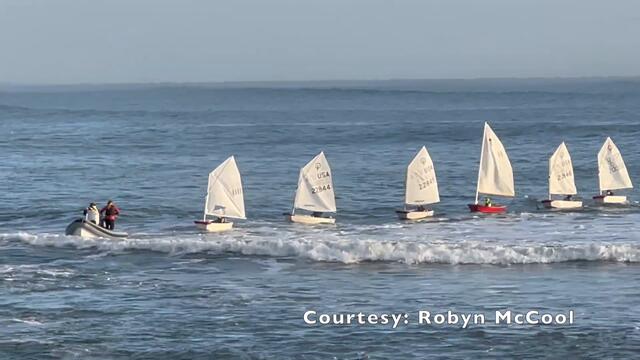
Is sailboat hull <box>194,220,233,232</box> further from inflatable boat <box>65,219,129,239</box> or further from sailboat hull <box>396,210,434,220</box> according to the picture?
sailboat hull <box>396,210,434,220</box>

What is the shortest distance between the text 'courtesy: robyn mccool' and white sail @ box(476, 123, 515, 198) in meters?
31.4

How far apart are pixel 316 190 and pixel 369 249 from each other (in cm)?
1291

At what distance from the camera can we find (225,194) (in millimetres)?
66062

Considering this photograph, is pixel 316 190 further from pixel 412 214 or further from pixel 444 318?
pixel 444 318

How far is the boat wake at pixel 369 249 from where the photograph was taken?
5528cm

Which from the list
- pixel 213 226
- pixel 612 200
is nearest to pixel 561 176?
pixel 612 200

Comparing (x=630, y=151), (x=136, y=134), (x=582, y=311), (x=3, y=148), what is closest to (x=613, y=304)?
(x=582, y=311)

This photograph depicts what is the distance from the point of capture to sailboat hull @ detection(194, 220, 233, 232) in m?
64.9

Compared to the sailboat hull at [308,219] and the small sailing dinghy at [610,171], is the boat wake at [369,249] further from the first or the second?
the small sailing dinghy at [610,171]

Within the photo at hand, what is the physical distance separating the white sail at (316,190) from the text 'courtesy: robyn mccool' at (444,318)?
2516cm

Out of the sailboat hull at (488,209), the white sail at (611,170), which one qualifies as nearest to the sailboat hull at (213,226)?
the sailboat hull at (488,209)

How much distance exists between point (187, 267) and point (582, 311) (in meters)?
18.7

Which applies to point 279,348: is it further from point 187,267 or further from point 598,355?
point 187,267

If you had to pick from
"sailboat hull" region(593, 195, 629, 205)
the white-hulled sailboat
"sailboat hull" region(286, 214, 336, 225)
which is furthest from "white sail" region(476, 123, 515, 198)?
"sailboat hull" region(286, 214, 336, 225)
